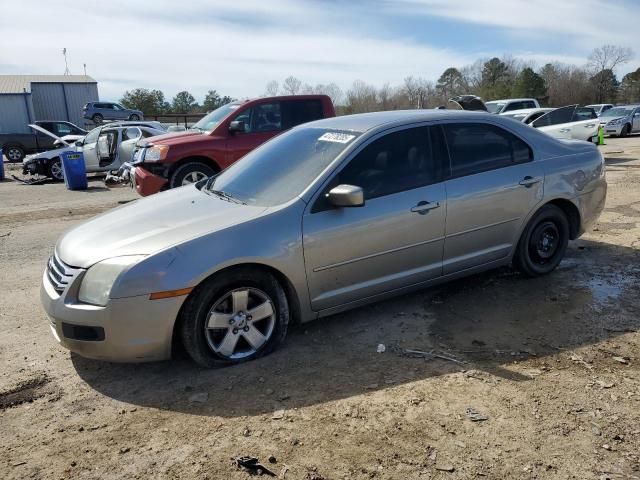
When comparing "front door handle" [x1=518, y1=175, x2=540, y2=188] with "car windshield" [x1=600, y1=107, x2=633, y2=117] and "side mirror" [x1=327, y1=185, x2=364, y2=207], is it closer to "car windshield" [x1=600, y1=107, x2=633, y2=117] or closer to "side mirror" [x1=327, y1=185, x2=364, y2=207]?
"side mirror" [x1=327, y1=185, x2=364, y2=207]

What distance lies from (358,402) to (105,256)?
1.85 meters

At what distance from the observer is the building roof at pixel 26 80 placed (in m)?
40.9

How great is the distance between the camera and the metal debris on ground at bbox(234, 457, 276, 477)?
2.55 meters

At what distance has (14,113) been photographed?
123 ft

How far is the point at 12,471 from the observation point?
2.63m

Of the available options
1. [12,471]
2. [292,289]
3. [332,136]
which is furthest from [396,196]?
[12,471]

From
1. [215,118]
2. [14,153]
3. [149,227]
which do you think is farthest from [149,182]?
[14,153]

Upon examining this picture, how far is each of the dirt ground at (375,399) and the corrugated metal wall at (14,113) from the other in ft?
128

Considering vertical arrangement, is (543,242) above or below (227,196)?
below

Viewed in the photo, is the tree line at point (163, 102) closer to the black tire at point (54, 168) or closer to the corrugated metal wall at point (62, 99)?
the corrugated metal wall at point (62, 99)

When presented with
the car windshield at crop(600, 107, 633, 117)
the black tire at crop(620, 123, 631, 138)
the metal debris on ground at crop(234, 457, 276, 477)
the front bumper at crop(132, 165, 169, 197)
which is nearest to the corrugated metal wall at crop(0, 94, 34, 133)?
the front bumper at crop(132, 165, 169, 197)

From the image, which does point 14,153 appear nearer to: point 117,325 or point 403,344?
point 117,325

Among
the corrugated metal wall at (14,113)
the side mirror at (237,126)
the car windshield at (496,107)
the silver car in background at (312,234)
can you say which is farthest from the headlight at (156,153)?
the corrugated metal wall at (14,113)

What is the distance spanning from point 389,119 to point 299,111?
18.3 ft
